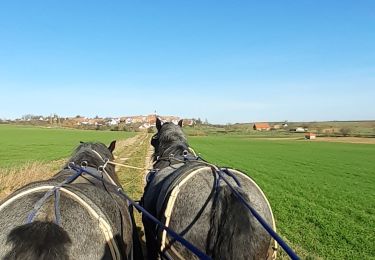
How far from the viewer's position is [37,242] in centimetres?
252

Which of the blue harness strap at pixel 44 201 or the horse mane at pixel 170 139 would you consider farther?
the horse mane at pixel 170 139

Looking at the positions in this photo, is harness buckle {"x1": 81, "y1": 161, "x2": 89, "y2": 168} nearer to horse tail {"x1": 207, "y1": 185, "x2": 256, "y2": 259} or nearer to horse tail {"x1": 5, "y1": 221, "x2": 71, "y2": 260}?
horse tail {"x1": 207, "y1": 185, "x2": 256, "y2": 259}

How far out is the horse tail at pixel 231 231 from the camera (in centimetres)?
341

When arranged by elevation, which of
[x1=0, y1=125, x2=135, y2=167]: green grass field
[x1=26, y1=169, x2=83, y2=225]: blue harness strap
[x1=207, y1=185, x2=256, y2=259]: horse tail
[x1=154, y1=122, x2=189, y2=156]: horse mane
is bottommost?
[x1=0, y1=125, x2=135, y2=167]: green grass field

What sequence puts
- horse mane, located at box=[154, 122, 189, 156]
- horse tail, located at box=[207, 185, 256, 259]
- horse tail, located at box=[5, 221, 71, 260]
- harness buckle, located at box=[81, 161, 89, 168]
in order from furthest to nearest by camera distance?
horse mane, located at box=[154, 122, 189, 156] → harness buckle, located at box=[81, 161, 89, 168] → horse tail, located at box=[207, 185, 256, 259] → horse tail, located at box=[5, 221, 71, 260]

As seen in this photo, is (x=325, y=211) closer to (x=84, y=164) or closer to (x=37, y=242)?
(x=84, y=164)

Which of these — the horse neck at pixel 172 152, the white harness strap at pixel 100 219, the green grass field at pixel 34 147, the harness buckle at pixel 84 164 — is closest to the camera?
the white harness strap at pixel 100 219

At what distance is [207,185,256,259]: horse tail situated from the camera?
3.41m

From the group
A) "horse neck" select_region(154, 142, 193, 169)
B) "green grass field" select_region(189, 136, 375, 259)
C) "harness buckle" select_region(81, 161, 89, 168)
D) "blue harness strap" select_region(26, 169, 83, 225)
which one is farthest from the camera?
"green grass field" select_region(189, 136, 375, 259)

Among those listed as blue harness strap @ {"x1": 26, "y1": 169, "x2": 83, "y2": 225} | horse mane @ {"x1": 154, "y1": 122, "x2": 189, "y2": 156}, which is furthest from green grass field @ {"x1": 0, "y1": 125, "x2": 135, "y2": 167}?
blue harness strap @ {"x1": 26, "y1": 169, "x2": 83, "y2": 225}

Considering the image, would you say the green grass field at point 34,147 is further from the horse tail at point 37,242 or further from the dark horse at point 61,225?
the horse tail at point 37,242

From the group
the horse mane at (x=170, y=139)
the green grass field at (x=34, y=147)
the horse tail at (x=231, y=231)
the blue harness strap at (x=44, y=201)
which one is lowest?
the green grass field at (x=34, y=147)

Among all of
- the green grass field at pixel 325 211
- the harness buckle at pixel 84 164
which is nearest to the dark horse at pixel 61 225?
the harness buckle at pixel 84 164

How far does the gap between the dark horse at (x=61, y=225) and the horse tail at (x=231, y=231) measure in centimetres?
88
